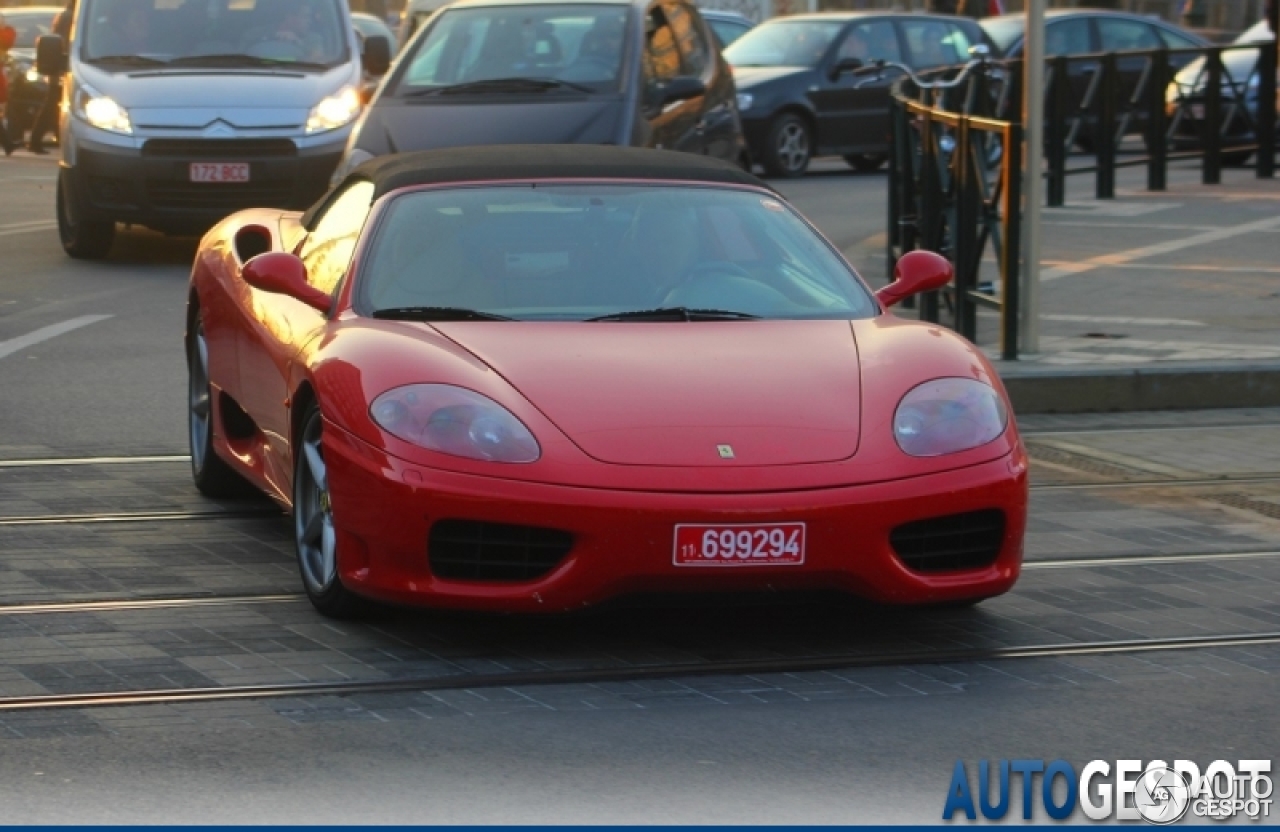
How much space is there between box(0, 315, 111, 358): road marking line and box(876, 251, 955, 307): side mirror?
5.88 m

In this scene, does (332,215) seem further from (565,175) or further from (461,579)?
(461,579)

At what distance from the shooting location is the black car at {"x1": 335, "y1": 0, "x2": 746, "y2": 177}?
13297 millimetres

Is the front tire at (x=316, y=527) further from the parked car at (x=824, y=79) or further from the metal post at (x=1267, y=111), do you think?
the parked car at (x=824, y=79)

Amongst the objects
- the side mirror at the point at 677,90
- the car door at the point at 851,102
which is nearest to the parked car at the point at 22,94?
the car door at the point at 851,102

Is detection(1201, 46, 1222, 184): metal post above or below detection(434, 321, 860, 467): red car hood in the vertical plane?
below

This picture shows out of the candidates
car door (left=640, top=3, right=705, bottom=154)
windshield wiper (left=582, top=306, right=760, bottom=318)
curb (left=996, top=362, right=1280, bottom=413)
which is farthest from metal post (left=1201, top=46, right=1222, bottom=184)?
Result: windshield wiper (left=582, top=306, right=760, bottom=318)

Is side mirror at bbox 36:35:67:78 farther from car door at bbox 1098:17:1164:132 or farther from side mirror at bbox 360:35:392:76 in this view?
car door at bbox 1098:17:1164:132

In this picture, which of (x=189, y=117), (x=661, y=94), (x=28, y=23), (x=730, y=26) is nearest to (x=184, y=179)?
(x=189, y=117)

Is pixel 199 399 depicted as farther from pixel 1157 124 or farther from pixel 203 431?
pixel 1157 124

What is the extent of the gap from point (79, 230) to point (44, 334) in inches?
143

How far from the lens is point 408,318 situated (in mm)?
6598

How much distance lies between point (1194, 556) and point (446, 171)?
2.56 m

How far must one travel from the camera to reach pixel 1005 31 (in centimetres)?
2728

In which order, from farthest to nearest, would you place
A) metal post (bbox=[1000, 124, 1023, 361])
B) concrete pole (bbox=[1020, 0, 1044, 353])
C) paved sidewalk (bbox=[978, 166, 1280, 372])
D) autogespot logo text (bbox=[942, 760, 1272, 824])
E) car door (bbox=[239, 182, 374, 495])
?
paved sidewalk (bbox=[978, 166, 1280, 372]) → concrete pole (bbox=[1020, 0, 1044, 353]) → metal post (bbox=[1000, 124, 1023, 361]) → car door (bbox=[239, 182, 374, 495]) → autogespot logo text (bbox=[942, 760, 1272, 824])
